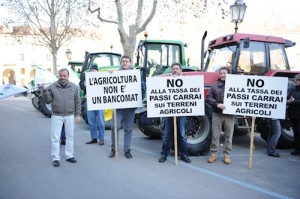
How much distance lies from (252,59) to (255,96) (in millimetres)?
1690

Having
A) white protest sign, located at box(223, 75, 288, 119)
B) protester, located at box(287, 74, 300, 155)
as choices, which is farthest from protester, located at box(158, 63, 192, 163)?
protester, located at box(287, 74, 300, 155)

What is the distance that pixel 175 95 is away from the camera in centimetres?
648

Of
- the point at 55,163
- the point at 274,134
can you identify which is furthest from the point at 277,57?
the point at 55,163

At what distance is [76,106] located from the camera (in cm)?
636

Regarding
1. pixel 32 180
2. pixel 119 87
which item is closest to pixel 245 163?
pixel 119 87

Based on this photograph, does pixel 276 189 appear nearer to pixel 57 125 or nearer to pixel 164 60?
pixel 57 125

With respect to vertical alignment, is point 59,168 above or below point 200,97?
below

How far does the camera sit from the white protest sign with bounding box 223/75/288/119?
6289 mm

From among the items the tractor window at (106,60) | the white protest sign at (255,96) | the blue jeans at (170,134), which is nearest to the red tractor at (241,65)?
the blue jeans at (170,134)

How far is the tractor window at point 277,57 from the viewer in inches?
316

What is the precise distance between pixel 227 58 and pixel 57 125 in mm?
4012

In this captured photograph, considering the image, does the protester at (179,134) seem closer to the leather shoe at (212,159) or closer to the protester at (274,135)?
the leather shoe at (212,159)

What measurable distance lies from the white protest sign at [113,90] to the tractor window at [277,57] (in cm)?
335

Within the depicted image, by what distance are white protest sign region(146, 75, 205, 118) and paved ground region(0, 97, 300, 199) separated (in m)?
0.99
